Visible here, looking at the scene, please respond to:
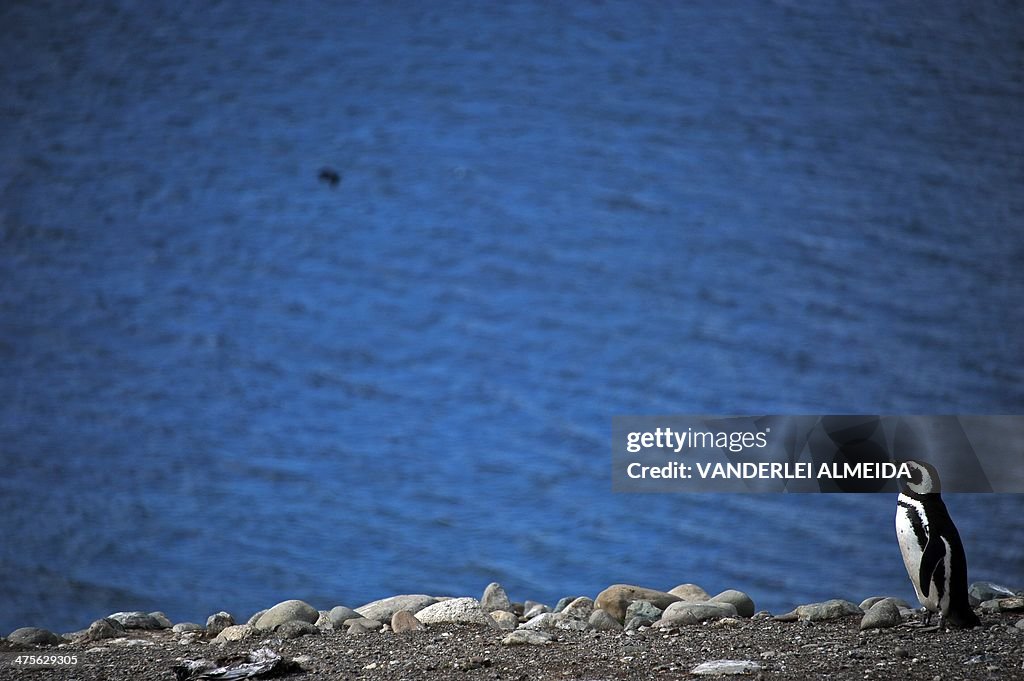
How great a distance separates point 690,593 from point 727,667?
3.12 feet

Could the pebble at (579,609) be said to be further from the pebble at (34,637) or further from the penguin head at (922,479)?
the pebble at (34,637)

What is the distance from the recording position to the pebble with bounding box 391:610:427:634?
8.15 ft

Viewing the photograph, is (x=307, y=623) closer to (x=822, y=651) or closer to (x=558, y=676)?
(x=558, y=676)

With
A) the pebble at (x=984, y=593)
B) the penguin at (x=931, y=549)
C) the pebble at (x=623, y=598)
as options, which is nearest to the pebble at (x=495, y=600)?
the pebble at (x=623, y=598)

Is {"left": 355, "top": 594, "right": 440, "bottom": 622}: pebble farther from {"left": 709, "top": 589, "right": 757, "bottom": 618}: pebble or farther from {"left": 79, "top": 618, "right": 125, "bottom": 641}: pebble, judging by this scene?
{"left": 709, "top": 589, "right": 757, "bottom": 618}: pebble

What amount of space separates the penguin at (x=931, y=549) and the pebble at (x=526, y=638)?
88 cm

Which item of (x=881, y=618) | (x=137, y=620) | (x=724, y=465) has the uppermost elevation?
(x=724, y=465)

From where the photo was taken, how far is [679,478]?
3.29m

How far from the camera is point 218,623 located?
2717 mm

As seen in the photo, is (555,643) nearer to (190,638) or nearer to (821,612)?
(821,612)

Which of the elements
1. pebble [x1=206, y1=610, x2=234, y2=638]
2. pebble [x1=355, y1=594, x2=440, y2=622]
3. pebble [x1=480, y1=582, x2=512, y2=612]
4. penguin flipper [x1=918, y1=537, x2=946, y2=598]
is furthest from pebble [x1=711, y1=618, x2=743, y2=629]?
pebble [x1=206, y1=610, x2=234, y2=638]

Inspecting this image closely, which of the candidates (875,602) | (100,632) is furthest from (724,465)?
(100,632)

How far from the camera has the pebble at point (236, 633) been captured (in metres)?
2.48

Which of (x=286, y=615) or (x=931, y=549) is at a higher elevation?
(x=931, y=549)
